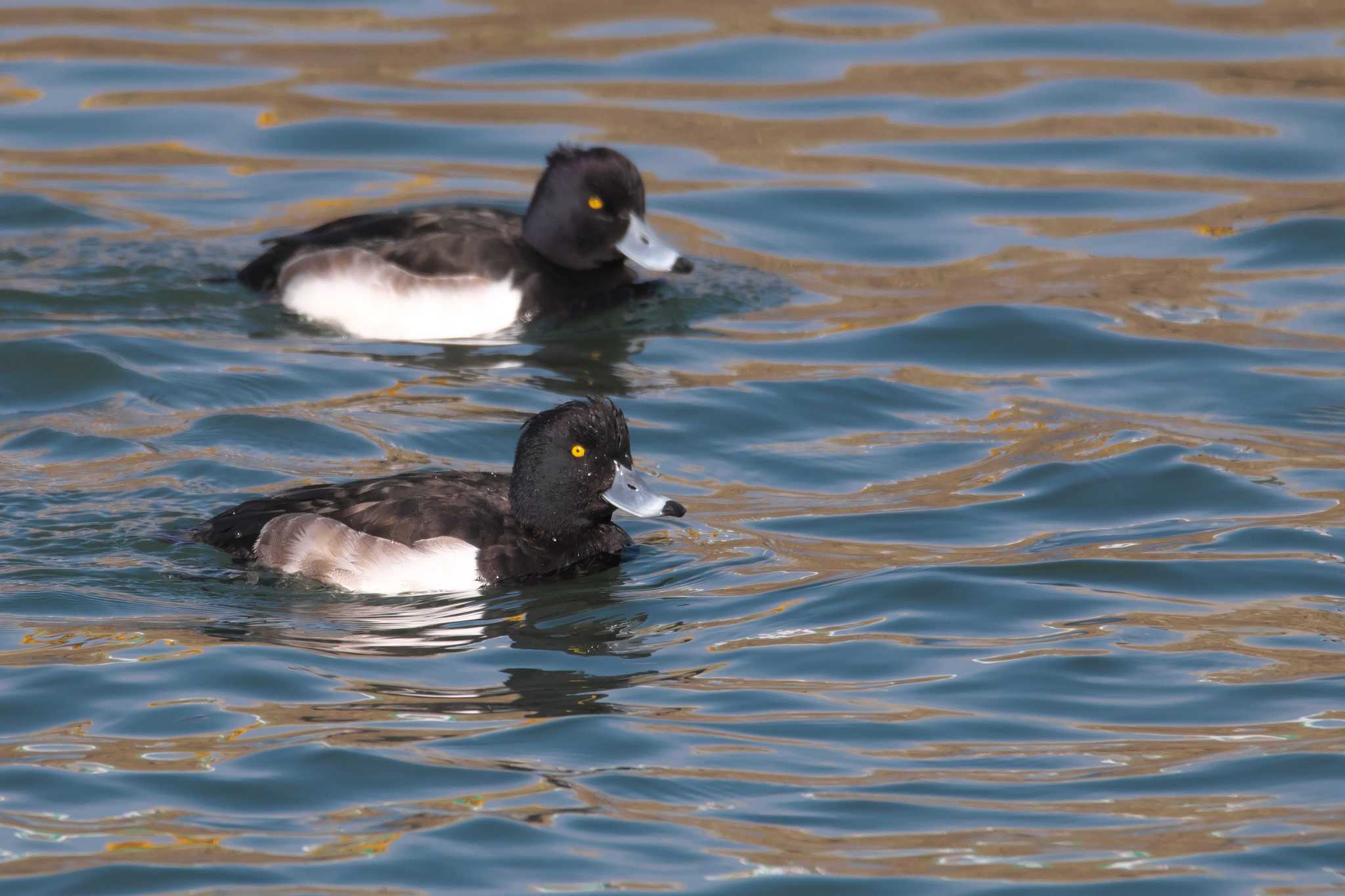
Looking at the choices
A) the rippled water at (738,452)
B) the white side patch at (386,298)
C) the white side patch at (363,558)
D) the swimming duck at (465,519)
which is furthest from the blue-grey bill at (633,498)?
the white side patch at (386,298)

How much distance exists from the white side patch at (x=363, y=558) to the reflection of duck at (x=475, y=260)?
4041mm

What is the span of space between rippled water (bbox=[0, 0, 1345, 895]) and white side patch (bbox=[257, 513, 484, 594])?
0.17 metres

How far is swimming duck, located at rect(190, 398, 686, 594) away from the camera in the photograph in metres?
8.54

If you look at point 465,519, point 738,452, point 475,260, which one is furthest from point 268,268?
point 465,519

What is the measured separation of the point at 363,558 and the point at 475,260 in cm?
433

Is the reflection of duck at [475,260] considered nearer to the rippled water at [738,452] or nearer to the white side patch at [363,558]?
the rippled water at [738,452]

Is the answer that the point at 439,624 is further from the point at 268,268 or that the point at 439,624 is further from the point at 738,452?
the point at 268,268

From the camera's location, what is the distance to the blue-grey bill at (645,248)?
1281 centimetres

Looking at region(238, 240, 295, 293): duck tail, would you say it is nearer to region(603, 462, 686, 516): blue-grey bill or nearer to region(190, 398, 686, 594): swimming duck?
region(190, 398, 686, 594): swimming duck

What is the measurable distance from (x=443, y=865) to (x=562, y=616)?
249 cm

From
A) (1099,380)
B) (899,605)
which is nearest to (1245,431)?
(1099,380)

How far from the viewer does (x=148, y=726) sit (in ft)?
23.1

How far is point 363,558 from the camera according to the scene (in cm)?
854

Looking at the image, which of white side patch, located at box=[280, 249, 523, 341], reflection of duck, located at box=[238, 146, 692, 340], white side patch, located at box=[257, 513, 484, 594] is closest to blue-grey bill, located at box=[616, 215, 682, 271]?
reflection of duck, located at box=[238, 146, 692, 340]
